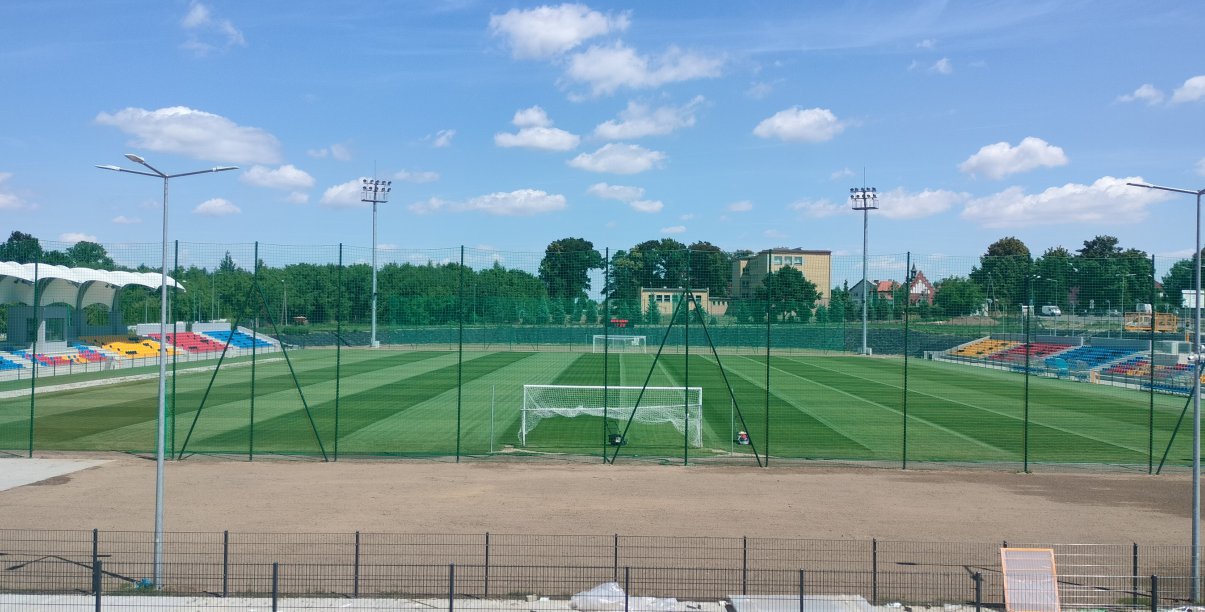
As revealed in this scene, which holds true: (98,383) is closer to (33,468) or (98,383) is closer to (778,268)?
(33,468)

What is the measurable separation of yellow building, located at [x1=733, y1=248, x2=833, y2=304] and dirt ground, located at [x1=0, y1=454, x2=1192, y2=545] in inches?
370

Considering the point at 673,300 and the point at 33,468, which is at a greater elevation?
the point at 673,300

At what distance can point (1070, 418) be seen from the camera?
34.0 metres

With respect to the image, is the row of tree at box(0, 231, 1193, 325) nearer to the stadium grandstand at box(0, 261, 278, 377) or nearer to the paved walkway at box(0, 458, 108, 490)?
the paved walkway at box(0, 458, 108, 490)

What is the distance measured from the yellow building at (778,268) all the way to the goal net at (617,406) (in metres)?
5.04

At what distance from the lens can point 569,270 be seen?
28.7 meters

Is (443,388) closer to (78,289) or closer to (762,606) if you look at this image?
(762,606)

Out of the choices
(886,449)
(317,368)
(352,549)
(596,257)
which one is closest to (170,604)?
(352,549)

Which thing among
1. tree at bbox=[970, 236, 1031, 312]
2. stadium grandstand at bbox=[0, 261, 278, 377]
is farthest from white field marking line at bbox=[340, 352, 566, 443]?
tree at bbox=[970, 236, 1031, 312]

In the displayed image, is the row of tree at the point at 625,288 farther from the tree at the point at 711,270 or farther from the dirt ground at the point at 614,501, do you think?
the dirt ground at the point at 614,501

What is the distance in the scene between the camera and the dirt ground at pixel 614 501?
55.0 ft

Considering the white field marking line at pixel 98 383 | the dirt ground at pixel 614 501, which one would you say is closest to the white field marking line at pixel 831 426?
the dirt ground at pixel 614 501

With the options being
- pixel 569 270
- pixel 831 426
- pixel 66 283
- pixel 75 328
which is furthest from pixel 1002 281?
pixel 75 328

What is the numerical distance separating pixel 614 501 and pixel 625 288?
13420mm
